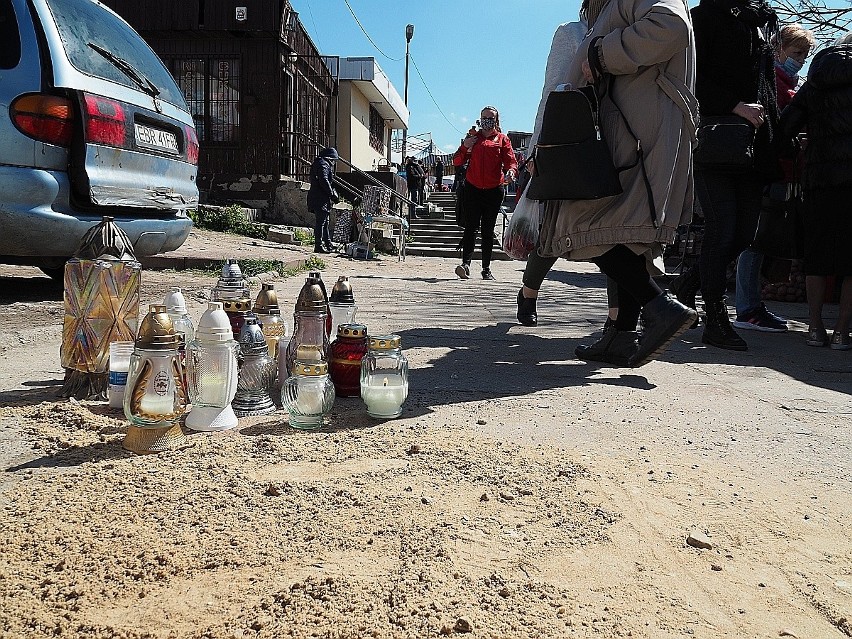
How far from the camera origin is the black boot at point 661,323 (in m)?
3.21

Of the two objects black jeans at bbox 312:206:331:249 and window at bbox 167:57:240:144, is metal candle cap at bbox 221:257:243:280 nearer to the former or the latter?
black jeans at bbox 312:206:331:249

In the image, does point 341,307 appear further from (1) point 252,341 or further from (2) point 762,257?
(2) point 762,257

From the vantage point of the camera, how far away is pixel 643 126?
11.2ft

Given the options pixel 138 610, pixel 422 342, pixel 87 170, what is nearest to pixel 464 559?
pixel 138 610

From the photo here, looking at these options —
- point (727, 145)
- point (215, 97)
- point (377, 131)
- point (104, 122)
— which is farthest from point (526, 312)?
point (377, 131)

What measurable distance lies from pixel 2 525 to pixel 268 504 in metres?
0.61

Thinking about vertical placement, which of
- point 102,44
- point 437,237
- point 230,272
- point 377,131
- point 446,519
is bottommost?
point 446,519

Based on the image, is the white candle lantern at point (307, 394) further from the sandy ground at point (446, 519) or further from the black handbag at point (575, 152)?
the black handbag at point (575, 152)

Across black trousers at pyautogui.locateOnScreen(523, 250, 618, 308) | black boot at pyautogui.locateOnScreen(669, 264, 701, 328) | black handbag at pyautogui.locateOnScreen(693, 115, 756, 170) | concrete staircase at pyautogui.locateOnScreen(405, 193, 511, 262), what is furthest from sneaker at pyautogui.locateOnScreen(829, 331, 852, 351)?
concrete staircase at pyautogui.locateOnScreen(405, 193, 511, 262)

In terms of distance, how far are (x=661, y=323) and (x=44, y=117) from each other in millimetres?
3563

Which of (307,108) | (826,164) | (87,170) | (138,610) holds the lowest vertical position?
(138,610)

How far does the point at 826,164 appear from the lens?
15.2 feet

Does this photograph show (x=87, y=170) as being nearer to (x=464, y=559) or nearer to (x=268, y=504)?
(x=268, y=504)

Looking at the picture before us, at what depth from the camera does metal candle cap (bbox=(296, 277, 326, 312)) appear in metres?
2.92
